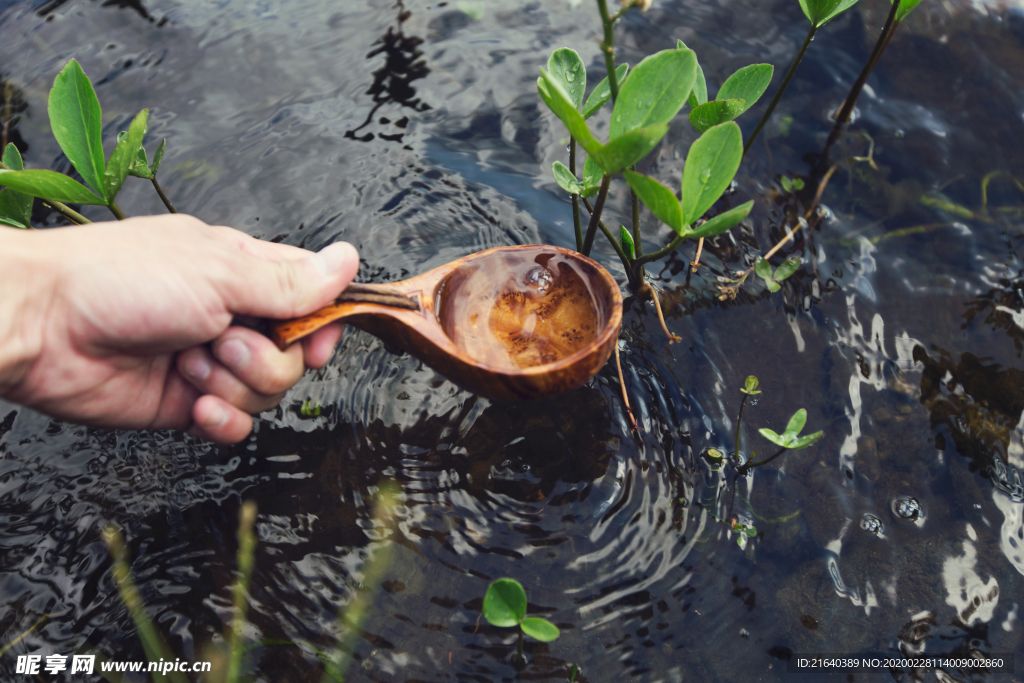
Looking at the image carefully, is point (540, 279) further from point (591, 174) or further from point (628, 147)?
point (628, 147)

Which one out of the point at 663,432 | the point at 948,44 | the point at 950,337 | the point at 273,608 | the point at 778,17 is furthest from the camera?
the point at 778,17

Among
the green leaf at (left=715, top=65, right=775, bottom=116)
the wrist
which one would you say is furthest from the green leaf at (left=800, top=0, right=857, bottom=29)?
the wrist

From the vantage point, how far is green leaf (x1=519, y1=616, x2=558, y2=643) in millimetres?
1088

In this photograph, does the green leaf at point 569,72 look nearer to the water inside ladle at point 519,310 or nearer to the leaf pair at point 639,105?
the leaf pair at point 639,105

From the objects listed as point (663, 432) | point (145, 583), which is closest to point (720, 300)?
point (663, 432)

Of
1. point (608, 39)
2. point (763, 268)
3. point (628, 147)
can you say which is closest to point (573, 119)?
point (628, 147)

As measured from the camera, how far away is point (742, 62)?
1950 mm

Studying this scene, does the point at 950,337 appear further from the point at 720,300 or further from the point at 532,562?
the point at 532,562

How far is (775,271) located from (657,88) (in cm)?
70

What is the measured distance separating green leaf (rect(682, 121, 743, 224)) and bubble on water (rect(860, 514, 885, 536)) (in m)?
0.77

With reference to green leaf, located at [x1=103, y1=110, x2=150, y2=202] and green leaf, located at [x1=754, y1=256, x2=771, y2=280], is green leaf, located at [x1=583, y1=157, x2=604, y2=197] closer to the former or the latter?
green leaf, located at [x1=754, y1=256, x2=771, y2=280]

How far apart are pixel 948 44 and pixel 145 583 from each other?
262 cm

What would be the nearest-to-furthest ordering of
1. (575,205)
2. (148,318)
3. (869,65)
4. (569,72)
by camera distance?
(148,318) < (569,72) < (575,205) < (869,65)

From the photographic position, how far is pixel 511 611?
3.58 ft
